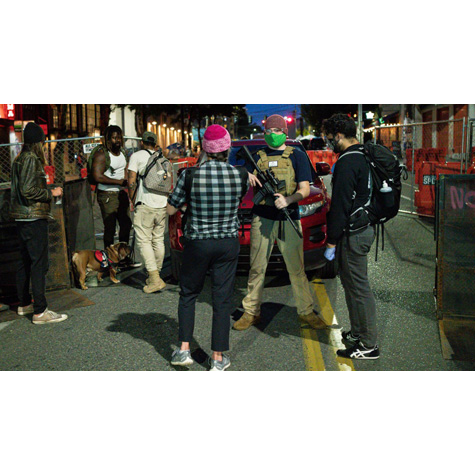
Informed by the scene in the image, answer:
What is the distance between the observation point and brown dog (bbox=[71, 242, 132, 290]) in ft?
23.1

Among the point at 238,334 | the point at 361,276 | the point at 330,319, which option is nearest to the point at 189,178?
the point at 361,276

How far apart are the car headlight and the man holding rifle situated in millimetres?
1177

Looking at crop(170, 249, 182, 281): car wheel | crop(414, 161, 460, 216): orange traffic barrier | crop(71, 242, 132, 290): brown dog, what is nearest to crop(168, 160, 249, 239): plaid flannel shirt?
crop(170, 249, 182, 281): car wheel

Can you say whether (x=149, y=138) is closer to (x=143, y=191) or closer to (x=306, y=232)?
(x=143, y=191)

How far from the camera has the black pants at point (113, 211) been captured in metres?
8.14

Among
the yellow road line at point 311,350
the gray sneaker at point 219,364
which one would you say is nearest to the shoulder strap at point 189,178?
the gray sneaker at point 219,364

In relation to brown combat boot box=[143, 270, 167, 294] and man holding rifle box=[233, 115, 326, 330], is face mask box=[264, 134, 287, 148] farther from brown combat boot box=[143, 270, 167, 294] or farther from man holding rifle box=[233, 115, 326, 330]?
Result: brown combat boot box=[143, 270, 167, 294]

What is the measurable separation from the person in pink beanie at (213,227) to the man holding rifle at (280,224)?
1.02m

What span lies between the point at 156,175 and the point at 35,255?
1879 mm

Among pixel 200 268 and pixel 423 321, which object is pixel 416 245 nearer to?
pixel 423 321

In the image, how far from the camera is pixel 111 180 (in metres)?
8.02

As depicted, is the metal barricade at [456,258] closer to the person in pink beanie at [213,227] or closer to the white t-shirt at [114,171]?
the person in pink beanie at [213,227]

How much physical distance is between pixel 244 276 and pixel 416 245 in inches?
138

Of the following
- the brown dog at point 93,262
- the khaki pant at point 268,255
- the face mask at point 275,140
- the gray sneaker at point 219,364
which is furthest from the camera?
the brown dog at point 93,262
